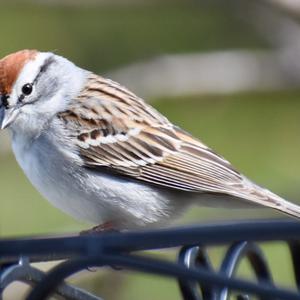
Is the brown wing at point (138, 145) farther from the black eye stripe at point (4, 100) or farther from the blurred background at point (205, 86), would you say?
the blurred background at point (205, 86)

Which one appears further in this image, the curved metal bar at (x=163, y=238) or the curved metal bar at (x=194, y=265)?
the curved metal bar at (x=194, y=265)

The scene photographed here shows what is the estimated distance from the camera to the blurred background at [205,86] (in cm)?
380

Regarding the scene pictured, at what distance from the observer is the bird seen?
8.52 ft

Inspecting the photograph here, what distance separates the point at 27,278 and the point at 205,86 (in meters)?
2.50

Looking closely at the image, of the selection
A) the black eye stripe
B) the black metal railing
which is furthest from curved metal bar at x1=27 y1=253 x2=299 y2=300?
the black eye stripe

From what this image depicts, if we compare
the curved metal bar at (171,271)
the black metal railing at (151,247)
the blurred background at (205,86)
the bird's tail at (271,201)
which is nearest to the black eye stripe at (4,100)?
the bird's tail at (271,201)

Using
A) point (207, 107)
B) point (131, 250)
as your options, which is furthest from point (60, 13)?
point (131, 250)

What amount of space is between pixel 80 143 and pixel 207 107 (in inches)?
64.7

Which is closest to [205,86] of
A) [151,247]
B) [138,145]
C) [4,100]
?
[138,145]

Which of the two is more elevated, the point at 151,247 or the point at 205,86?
the point at 151,247

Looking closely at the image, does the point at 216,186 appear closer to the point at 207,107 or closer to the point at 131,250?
the point at 131,250

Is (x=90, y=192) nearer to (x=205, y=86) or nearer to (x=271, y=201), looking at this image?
(x=271, y=201)

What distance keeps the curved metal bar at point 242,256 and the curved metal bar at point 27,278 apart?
0.77 feet

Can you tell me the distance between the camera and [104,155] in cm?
277
